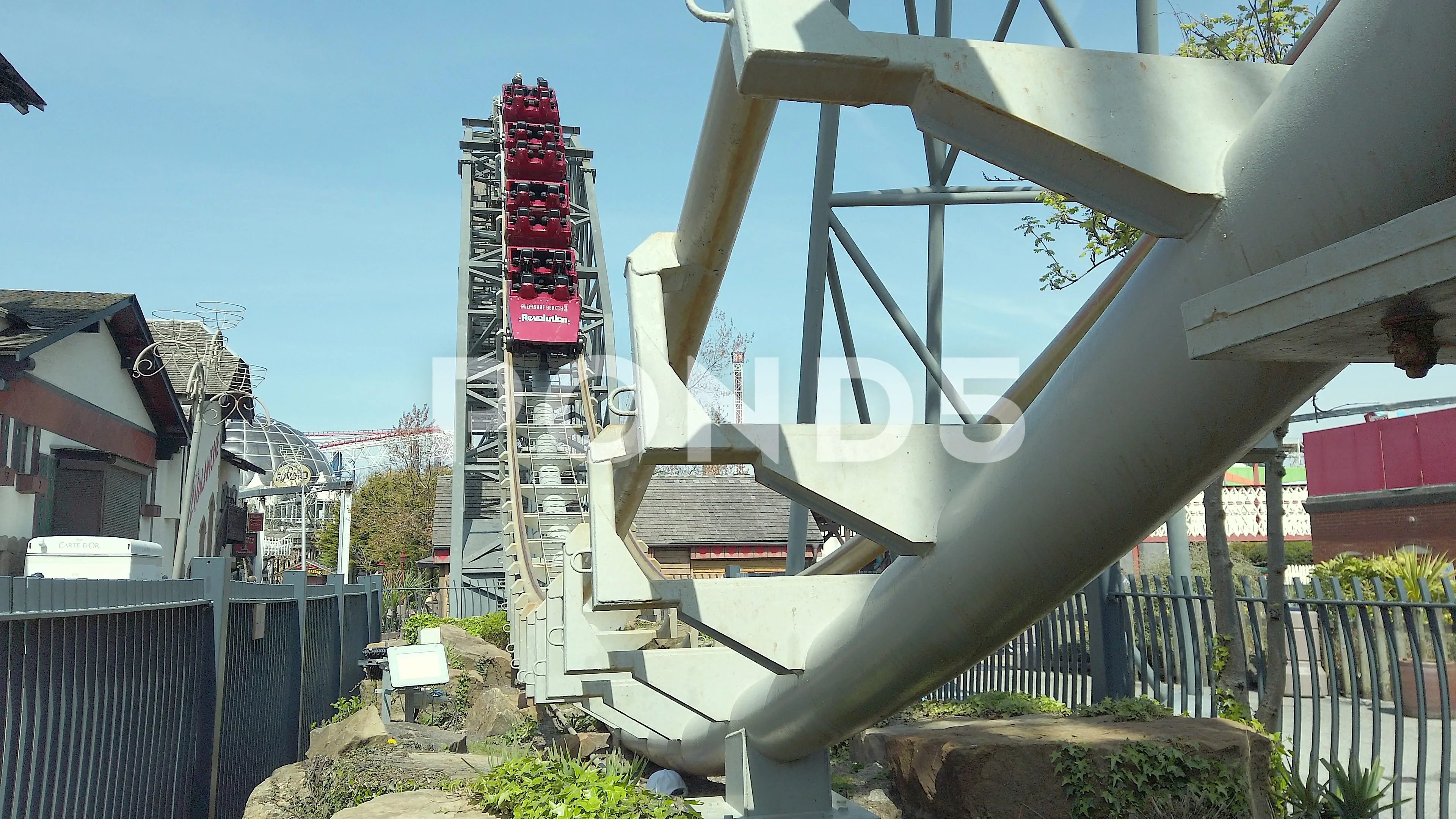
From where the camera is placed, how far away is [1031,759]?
203 inches

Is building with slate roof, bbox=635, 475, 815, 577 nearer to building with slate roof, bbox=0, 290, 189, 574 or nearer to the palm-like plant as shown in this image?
building with slate roof, bbox=0, 290, 189, 574

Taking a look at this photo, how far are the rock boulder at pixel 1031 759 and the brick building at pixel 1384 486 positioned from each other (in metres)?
18.9

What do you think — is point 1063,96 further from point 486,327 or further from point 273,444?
point 273,444

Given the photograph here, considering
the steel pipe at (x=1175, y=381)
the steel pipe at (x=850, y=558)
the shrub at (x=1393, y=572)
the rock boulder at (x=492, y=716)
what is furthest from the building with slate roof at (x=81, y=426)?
the shrub at (x=1393, y=572)

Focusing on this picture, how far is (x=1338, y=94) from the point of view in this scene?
1.59 metres

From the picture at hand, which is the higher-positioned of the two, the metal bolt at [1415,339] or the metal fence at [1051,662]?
the metal bolt at [1415,339]

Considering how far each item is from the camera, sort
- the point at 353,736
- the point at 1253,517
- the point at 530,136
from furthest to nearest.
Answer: the point at 1253,517 → the point at 530,136 → the point at 353,736

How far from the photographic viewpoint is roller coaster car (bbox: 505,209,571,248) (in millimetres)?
24984

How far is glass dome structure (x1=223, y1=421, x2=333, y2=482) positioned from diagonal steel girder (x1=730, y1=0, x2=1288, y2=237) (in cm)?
5926

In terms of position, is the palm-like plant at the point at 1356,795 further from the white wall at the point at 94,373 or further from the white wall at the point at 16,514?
the white wall at the point at 94,373

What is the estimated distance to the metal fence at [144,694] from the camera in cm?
388

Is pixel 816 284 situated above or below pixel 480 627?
above

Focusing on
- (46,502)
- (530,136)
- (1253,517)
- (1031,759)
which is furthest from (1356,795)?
(1253,517)

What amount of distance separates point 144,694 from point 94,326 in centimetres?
1669
